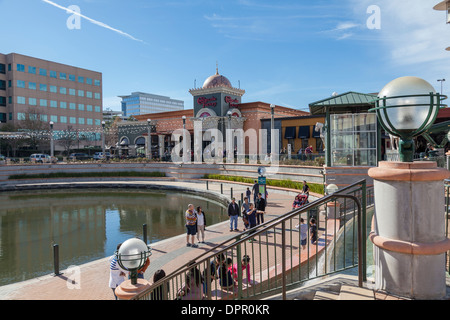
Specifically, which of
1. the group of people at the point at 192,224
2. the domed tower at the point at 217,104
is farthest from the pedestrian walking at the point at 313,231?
the domed tower at the point at 217,104

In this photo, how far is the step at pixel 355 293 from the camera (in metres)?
3.62

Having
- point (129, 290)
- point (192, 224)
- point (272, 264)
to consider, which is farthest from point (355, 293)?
point (192, 224)

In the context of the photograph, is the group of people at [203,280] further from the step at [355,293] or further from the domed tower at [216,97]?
the domed tower at [216,97]

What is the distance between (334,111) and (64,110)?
67.7 metres

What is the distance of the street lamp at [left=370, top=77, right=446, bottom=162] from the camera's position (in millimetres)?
3525

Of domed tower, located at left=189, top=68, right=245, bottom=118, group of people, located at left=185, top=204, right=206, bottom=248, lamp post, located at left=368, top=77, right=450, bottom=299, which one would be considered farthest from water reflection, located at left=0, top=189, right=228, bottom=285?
domed tower, located at left=189, top=68, right=245, bottom=118

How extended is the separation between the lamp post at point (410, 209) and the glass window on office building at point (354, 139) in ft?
41.7

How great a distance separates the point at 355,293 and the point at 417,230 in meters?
1.08

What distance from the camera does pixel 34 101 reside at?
6494 centimetres

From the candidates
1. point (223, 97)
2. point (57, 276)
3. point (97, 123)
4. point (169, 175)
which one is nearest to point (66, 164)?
point (169, 175)

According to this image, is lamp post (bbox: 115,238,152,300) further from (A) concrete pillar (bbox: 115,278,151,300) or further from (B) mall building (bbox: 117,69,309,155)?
(B) mall building (bbox: 117,69,309,155)

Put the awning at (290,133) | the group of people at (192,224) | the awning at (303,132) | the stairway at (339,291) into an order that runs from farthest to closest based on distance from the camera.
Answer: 1. the awning at (290,133)
2. the awning at (303,132)
3. the group of people at (192,224)
4. the stairway at (339,291)

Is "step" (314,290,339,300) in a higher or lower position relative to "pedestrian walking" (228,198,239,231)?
higher
